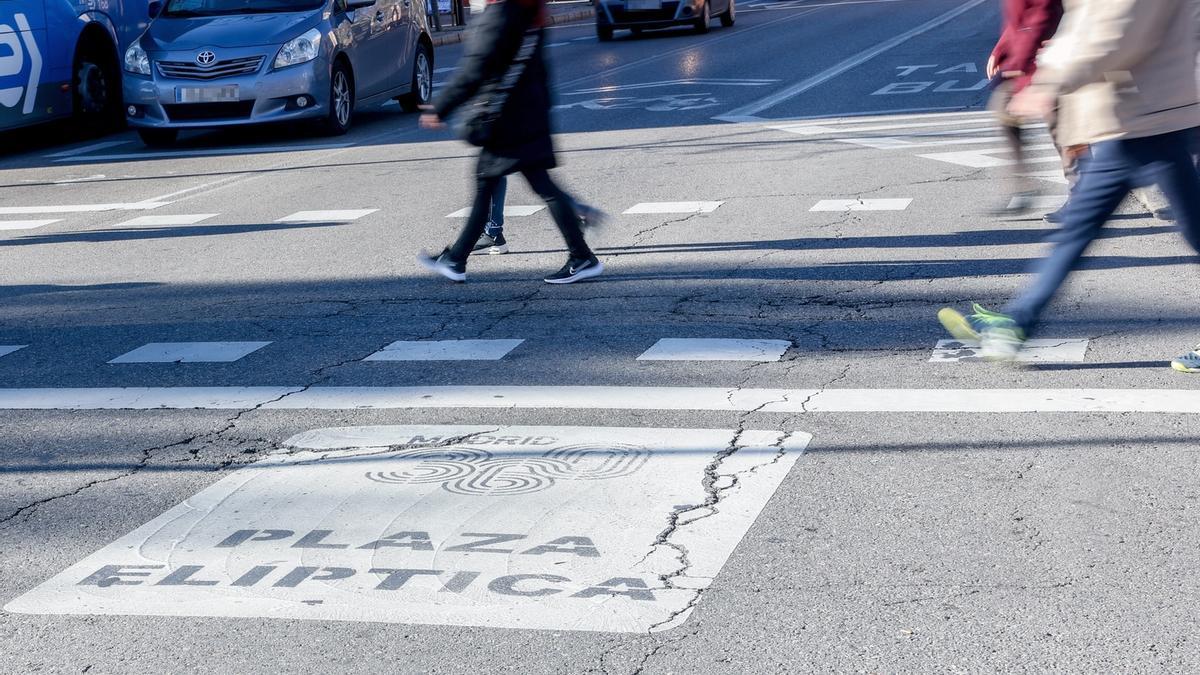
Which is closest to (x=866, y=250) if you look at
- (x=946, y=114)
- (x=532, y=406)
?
(x=532, y=406)

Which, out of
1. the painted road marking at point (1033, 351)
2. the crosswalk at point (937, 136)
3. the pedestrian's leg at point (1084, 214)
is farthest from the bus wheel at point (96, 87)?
the pedestrian's leg at point (1084, 214)

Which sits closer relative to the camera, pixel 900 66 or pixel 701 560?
pixel 701 560

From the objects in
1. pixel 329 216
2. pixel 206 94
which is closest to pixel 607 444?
pixel 329 216

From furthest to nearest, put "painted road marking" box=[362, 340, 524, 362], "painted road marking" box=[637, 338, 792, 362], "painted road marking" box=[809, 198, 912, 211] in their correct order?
"painted road marking" box=[809, 198, 912, 211] → "painted road marking" box=[362, 340, 524, 362] → "painted road marking" box=[637, 338, 792, 362]

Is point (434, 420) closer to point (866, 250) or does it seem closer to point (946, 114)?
point (866, 250)

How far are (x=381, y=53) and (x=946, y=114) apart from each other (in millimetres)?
5866

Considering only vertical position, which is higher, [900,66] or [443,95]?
[443,95]

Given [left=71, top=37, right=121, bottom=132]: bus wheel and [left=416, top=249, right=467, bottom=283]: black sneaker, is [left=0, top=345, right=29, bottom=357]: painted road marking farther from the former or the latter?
[left=71, top=37, right=121, bottom=132]: bus wheel

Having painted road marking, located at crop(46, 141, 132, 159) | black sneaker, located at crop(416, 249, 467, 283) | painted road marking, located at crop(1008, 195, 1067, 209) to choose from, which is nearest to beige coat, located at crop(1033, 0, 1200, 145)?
black sneaker, located at crop(416, 249, 467, 283)

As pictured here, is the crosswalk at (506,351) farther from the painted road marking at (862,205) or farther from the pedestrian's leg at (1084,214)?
the painted road marking at (862,205)

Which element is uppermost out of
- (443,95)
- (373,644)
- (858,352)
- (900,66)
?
(443,95)

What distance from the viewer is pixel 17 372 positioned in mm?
6594

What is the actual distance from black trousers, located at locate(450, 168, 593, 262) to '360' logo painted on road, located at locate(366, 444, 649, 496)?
8.96 ft

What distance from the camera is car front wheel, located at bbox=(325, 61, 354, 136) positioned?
599 inches
